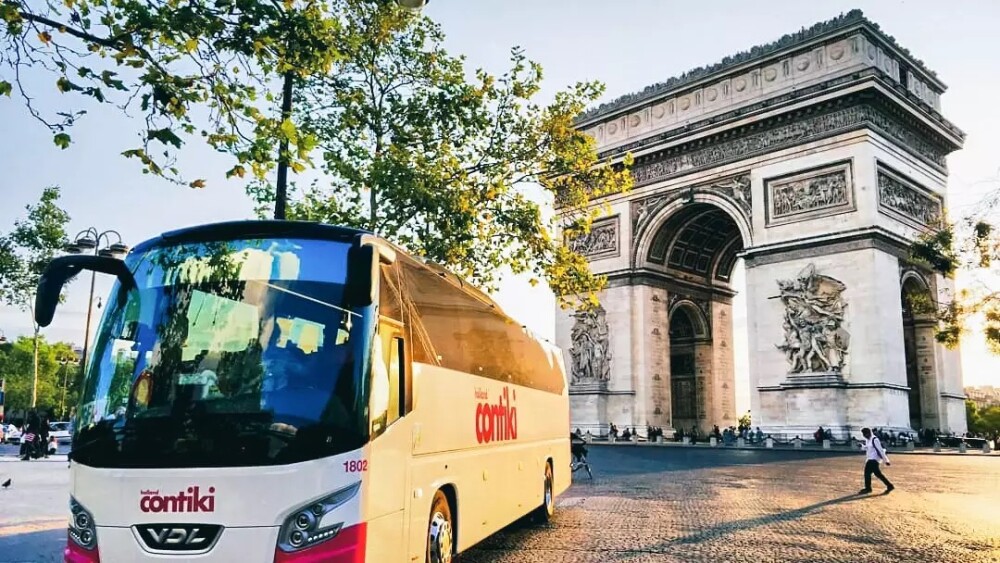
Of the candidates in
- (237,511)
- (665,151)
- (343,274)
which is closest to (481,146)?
(343,274)

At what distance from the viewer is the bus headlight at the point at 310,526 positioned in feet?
13.8

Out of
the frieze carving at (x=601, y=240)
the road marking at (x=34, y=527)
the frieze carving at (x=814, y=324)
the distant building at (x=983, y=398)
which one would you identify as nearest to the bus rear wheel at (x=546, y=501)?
the road marking at (x=34, y=527)

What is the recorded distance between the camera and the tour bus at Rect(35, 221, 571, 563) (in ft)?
13.9

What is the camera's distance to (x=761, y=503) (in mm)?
11312

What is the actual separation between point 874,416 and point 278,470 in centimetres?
2449

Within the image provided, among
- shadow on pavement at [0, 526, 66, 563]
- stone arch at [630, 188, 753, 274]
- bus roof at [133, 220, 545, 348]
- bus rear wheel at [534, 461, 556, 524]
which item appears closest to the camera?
bus roof at [133, 220, 545, 348]

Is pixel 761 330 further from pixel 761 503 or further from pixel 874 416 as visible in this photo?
pixel 761 503

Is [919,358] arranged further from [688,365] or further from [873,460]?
[873,460]

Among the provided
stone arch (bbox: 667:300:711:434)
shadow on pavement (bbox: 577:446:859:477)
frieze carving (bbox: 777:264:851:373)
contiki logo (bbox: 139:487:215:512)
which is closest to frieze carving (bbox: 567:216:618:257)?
stone arch (bbox: 667:300:711:434)

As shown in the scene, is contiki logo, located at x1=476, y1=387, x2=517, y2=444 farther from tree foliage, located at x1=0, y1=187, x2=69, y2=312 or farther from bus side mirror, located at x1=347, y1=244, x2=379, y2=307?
tree foliage, located at x1=0, y1=187, x2=69, y2=312

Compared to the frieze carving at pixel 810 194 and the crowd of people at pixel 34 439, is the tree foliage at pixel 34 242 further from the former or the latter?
the frieze carving at pixel 810 194

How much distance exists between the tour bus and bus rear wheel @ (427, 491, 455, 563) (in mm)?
224

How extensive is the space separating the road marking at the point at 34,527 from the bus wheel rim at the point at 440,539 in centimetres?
525

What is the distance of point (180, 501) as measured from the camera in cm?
423
